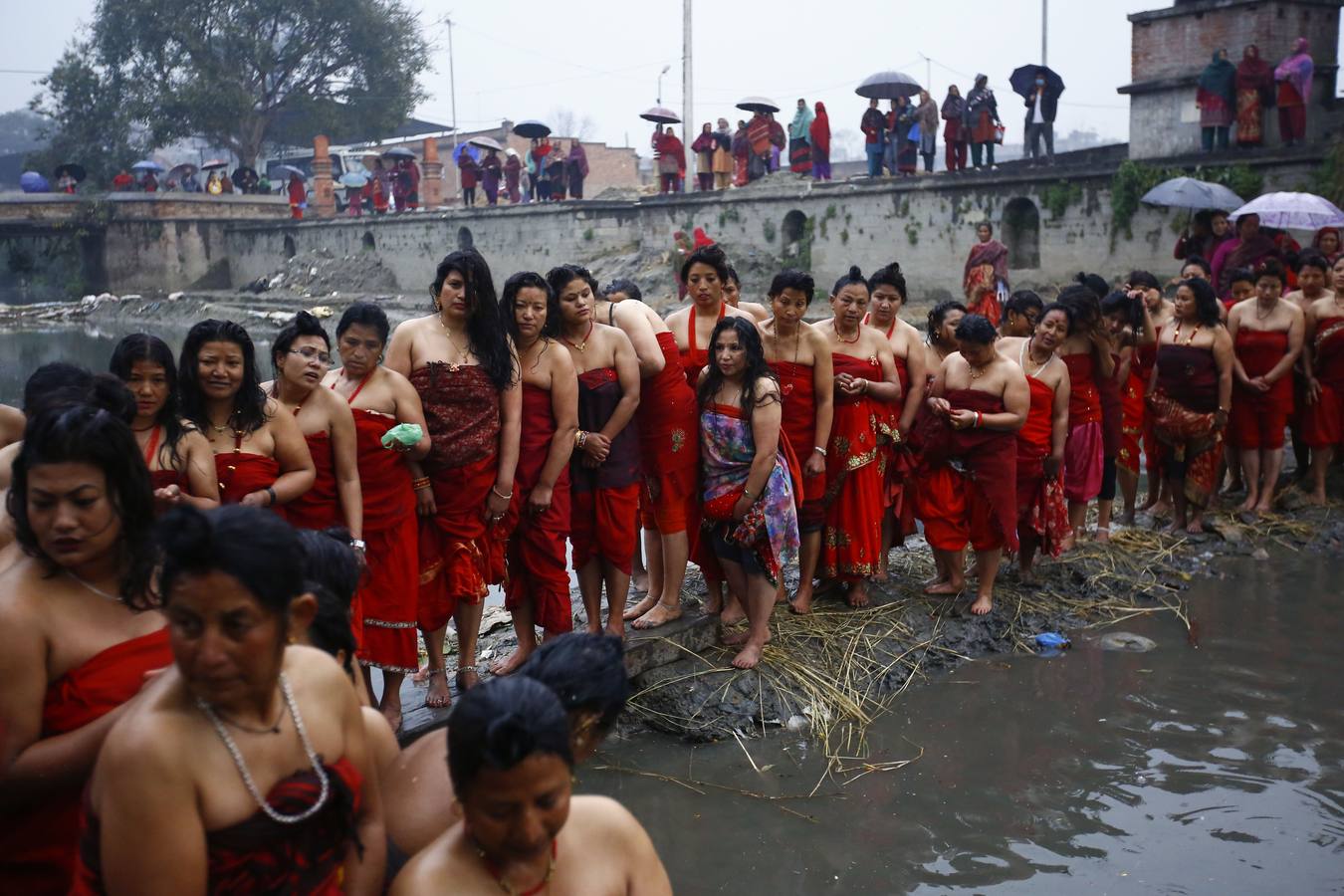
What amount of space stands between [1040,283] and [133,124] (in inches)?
1542

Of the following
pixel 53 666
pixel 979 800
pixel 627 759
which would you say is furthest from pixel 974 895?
pixel 53 666

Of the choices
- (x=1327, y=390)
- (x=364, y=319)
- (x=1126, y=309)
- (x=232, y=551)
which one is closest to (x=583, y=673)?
(x=232, y=551)

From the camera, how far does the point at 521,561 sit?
5000 millimetres

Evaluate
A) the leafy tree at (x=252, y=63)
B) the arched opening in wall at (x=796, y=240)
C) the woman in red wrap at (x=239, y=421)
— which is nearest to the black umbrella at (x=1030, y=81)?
the arched opening in wall at (x=796, y=240)

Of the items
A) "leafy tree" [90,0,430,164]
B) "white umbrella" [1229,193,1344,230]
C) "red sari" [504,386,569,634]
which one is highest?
"leafy tree" [90,0,430,164]

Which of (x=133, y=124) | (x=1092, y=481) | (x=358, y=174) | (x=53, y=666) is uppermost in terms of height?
(x=133, y=124)

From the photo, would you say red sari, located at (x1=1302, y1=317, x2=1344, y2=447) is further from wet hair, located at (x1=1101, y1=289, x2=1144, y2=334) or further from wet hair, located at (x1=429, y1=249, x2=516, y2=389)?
wet hair, located at (x1=429, y1=249, x2=516, y2=389)

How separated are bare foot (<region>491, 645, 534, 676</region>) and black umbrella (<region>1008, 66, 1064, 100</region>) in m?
16.4

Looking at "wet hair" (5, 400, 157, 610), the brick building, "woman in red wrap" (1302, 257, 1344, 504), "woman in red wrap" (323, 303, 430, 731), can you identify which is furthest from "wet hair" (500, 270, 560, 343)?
the brick building

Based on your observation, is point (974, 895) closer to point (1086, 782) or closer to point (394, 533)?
point (1086, 782)

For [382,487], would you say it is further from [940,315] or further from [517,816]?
[940,315]

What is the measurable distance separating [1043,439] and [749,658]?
2.29 meters

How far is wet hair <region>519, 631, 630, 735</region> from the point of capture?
218 cm

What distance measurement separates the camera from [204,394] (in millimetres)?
3945
